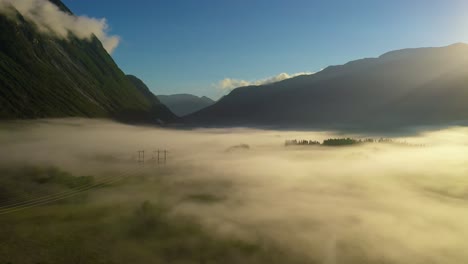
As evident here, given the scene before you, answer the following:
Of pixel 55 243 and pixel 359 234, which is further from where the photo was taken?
pixel 359 234

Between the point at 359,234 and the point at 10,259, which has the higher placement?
the point at 10,259

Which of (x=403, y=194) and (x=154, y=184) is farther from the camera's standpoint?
(x=403, y=194)

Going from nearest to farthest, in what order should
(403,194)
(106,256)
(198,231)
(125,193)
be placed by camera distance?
(106,256) < (198,231) < (125,193) < (403,194)

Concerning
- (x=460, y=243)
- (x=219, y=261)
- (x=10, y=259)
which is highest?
(x=10, y=259)

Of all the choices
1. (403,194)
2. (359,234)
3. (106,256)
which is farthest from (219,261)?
(403,194)

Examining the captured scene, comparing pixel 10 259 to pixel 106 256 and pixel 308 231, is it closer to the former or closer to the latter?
pixel 106 256

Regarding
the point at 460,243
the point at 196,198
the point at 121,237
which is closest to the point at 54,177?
the point at 196,198

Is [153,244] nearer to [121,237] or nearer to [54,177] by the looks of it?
[121,237]

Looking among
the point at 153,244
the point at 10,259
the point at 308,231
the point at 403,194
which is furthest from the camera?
the point at 403,194

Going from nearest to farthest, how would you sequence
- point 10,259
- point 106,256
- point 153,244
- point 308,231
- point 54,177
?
point 10,259 → point 106,256 → point 153,244 → point 308,231 → point 54,177
